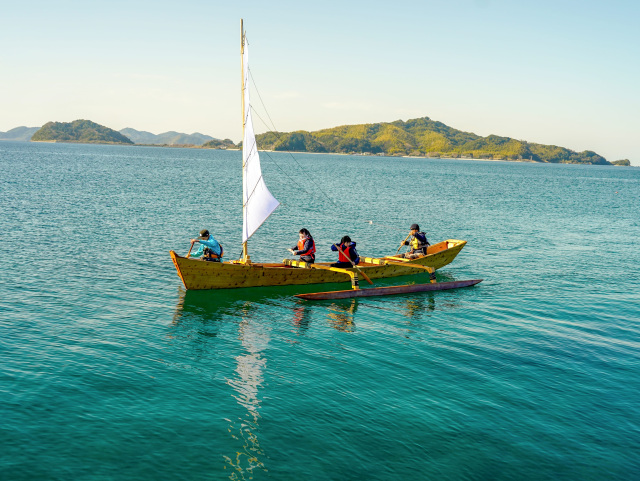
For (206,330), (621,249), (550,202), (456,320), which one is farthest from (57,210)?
(550,202)

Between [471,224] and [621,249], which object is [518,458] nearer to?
[621,249]

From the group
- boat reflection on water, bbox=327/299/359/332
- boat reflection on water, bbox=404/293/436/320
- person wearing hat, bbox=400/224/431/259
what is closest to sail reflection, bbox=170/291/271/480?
boat reflection on water, bbox=327/299/359/332

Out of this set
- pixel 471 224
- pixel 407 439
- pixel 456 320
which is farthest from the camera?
pixel 471 224

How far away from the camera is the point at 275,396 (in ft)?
46.9

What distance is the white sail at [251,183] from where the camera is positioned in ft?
76.3

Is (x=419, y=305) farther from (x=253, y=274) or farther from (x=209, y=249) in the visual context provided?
(x=209, y=249)

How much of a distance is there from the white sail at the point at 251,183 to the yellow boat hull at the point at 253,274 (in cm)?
172

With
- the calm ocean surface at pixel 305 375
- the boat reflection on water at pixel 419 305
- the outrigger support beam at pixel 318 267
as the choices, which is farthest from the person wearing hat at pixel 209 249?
the boat reflection on water at pixel 419 305

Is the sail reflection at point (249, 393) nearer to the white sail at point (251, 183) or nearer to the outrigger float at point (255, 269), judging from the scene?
the outrigger float at point (255, 269)

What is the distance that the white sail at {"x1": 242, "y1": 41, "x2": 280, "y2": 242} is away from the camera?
23.3 meters

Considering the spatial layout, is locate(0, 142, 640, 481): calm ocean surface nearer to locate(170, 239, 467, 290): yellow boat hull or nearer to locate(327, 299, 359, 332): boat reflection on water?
locate(327, 299, 359, 332): boat reflection on water

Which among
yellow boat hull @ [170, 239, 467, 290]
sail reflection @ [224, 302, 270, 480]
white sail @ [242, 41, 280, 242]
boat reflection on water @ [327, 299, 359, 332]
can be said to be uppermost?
white sail @ [242, 41, 280, 242]

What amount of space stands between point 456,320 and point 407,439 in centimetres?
1060

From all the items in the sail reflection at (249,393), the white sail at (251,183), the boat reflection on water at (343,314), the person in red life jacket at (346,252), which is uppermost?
the white sail at (251,183)
